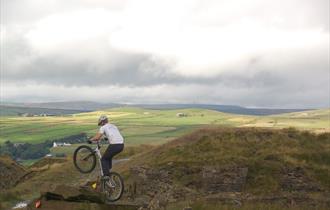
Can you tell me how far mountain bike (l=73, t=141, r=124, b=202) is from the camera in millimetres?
18812

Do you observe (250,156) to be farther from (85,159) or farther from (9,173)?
(9,173)

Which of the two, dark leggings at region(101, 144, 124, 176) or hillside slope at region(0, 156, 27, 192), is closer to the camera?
dark leggings at region(101, 144, 124, 176)

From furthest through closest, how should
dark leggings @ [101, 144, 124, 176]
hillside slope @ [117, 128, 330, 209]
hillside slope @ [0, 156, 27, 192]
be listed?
hillside slope @ [0, 156, 27, 192] → hillside slope @ [117, 128, 330, 209] → dark leggings @ [101, 144, 124, 176]

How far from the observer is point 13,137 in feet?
556

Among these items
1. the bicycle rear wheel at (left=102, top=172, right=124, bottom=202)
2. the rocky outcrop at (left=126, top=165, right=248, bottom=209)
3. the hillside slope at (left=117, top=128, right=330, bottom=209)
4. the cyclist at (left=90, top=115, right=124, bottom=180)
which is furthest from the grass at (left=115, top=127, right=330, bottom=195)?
the cyclist at (left=90, top=115, right=124, bottom=180)

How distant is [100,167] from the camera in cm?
1886

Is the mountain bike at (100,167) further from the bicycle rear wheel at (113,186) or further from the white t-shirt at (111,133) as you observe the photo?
the white t-shirt at (111,133)

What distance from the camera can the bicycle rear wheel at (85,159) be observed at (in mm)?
19984

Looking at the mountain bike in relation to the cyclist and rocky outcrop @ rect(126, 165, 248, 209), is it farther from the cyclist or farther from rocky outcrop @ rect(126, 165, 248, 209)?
A: rocky outcrop @ rect(126, 165, 248, 209)

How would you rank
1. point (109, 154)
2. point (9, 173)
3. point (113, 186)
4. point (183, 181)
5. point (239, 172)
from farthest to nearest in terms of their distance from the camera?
point (9, 173), point (183, 181), point (239, 172), point (113, 186), point (109, 154)

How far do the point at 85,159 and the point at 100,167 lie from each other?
5.62 ft

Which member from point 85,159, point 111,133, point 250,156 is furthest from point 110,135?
point 250,156

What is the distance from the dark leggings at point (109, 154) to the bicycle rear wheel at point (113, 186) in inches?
12.6

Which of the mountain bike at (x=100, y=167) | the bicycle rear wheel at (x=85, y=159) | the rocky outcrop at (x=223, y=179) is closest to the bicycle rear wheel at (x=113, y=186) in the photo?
the mountain bike at (x=100, y=167)
